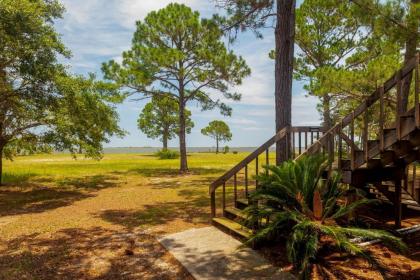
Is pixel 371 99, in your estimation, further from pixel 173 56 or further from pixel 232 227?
pixel 173 56

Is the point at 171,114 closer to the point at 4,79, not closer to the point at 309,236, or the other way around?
the point at 4,79

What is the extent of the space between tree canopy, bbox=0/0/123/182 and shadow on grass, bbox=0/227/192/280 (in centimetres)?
629

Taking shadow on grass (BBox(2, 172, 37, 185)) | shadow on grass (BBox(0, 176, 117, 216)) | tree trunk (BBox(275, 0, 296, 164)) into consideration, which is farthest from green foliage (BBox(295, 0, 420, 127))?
shadow on grass (BBox(2, 172, 37, 185))

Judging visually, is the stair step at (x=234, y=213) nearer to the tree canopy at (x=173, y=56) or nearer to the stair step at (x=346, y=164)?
the stair step at (x=346, y=164)

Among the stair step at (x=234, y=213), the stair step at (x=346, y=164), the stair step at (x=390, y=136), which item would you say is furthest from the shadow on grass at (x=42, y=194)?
the stair step at (x=390, y=136)

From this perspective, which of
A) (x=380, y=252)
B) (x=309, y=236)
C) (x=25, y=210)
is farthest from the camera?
(x=25, y=210)

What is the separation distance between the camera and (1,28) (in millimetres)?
10391

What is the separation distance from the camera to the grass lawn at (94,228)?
525 centimetres

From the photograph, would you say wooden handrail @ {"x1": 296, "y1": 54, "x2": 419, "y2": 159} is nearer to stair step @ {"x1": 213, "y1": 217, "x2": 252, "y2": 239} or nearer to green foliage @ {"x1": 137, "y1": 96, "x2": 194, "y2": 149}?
stair step @ {"x1": 213, "y1": 217, "x2": 252, "y2": 239}

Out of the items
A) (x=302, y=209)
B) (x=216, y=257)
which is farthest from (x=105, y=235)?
(x=302, y=209)

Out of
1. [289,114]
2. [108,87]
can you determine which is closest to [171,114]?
[108,87]

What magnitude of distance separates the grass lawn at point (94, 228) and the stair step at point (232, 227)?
0.78 meters

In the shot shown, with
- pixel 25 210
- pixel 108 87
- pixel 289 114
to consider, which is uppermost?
pixel 108 87

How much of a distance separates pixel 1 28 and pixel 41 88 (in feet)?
7.28
